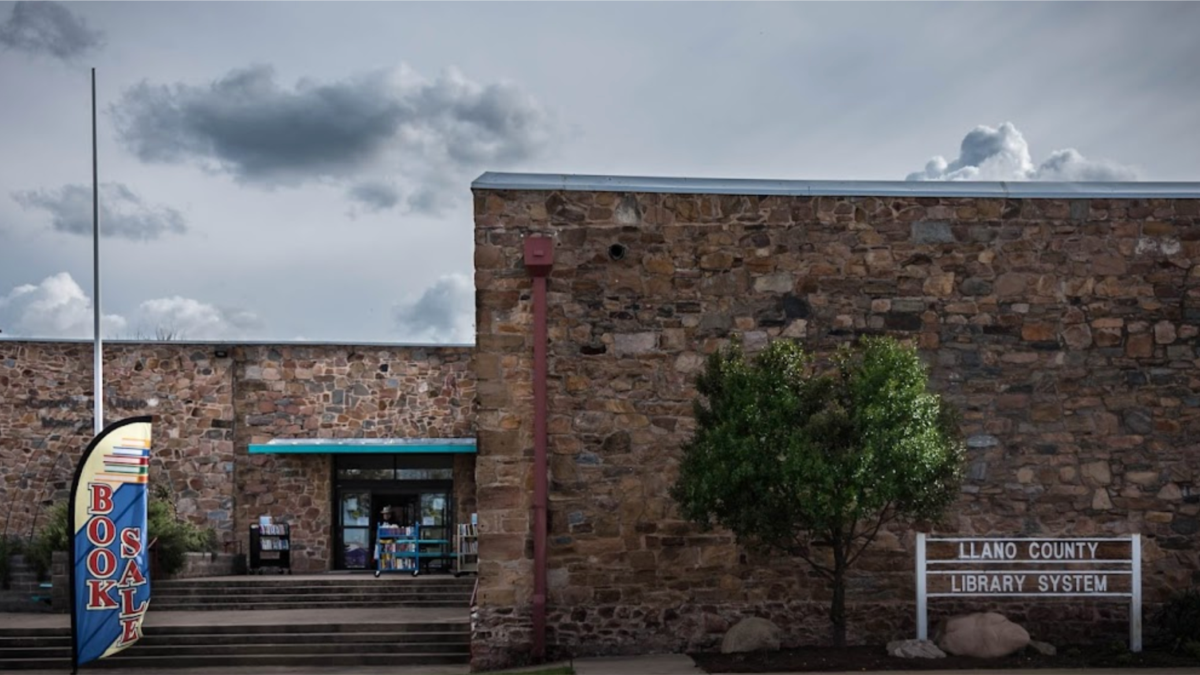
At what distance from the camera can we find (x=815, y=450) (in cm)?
1222

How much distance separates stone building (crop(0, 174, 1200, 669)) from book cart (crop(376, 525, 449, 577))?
37.8ft

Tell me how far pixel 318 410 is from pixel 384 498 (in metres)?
2.25

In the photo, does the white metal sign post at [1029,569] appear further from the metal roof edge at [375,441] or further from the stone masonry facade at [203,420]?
the stone masonry facade at [203,420]

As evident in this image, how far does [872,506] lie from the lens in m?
12.3

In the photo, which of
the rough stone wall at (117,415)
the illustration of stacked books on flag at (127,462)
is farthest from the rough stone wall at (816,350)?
the rough stone wall at (117,415)

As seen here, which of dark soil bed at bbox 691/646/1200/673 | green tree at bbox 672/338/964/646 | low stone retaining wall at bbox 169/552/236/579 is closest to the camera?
green tree at bbox 672/338/964/646

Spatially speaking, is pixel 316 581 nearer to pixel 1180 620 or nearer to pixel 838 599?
pixel 838 599

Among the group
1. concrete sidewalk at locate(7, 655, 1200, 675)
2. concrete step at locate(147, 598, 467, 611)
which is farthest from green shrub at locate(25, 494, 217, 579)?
concrete sidewalk at locate(7, 655, 1200, 675)

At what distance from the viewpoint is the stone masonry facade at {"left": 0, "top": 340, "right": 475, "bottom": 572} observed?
25.6 meters

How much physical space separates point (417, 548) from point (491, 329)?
1191 cm

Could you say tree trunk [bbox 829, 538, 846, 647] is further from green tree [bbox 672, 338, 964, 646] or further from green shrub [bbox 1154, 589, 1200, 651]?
green shrub [bbox 1154, 589, 1200, 651]

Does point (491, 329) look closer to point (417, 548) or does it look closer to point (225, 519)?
point (417, 548)

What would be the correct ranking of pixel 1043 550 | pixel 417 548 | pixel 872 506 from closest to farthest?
pixel 872 506, pixel 1043 550, pixel 417 548

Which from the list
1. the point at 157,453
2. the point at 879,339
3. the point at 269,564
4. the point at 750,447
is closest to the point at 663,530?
the point at 750,447
